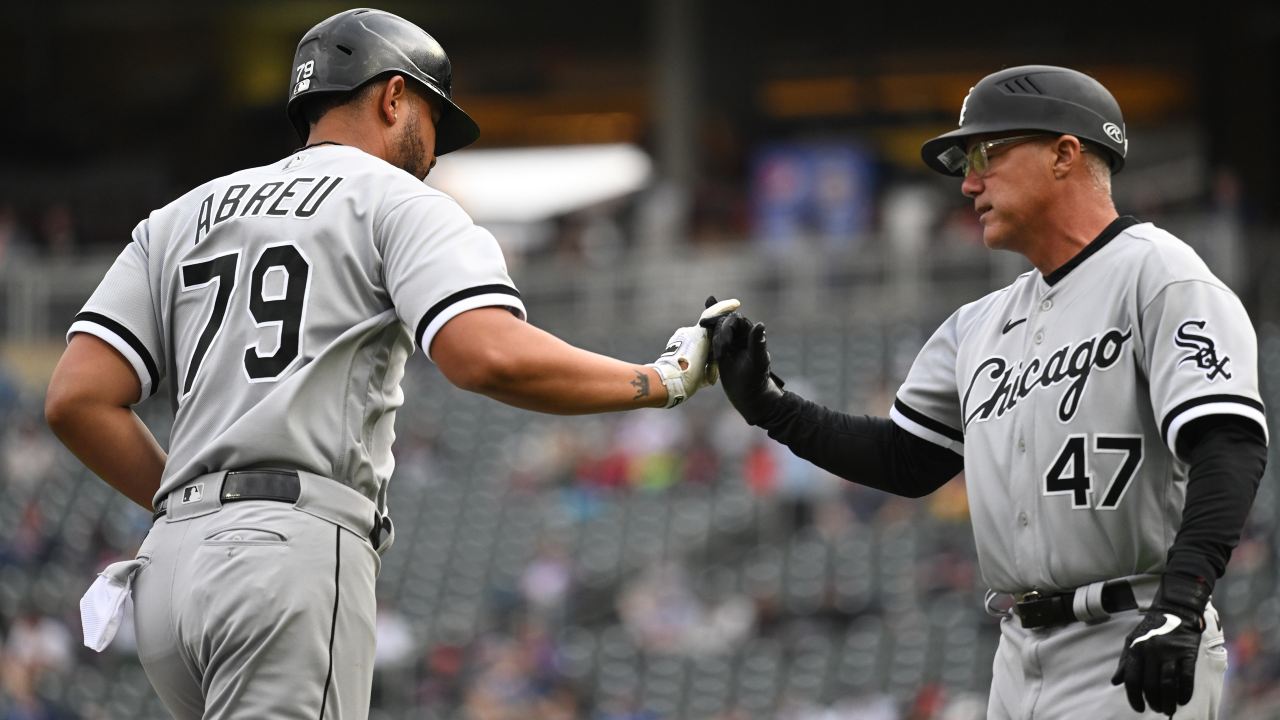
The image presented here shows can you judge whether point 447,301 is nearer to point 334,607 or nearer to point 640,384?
point 640,384

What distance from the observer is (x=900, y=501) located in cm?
1518

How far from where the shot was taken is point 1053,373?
3.88m

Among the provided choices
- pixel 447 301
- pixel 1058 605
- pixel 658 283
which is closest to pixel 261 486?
pixel 447 301

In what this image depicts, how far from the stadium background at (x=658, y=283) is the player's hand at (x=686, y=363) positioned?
610cm

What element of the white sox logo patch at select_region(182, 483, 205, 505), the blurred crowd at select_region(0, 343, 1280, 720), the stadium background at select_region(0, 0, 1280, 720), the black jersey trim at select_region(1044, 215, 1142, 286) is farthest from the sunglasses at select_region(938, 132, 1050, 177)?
the blurred crowd at select_region(0, 343, 1280, 720)

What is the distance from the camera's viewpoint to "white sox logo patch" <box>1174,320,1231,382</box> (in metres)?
3.58

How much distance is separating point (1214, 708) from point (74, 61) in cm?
2765

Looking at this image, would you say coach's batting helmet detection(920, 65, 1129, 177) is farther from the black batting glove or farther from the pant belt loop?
the pant belt loop

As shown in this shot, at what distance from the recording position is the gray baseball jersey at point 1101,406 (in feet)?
11.9

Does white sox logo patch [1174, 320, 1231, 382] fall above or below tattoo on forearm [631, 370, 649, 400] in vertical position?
above

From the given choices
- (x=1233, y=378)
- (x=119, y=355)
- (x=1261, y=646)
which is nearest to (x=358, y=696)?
(x=119, y=355)

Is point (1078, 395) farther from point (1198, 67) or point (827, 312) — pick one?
point (1198, 67)

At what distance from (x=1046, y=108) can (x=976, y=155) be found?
197 millimetres

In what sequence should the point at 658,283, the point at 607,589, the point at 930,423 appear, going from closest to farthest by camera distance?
the point at 930,423
the point at 607,589
the point at 658,283
